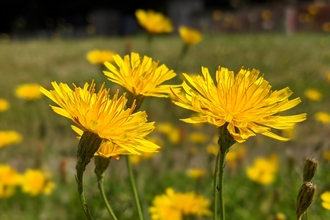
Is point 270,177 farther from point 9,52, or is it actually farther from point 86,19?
point 86,19

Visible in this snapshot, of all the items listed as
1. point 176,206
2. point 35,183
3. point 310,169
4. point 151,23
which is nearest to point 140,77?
point 310,169

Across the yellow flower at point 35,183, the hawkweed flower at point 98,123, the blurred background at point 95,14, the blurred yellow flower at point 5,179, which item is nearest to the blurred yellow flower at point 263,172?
the yellow flower at point 35,183

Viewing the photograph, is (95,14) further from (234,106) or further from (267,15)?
(234,106)

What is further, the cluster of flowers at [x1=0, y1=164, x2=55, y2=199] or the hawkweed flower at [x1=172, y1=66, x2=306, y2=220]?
the cluster of flowers at [x1=0, y1=164, x2=55, y2=199]

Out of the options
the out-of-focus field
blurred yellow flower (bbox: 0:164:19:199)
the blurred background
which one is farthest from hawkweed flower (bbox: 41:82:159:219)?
the blurred background

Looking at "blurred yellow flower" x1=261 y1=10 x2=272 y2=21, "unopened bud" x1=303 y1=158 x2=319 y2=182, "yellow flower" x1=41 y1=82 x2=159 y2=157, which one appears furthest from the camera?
"blurred yellow flower" x1=261 y1=10 x2=272 y2=21

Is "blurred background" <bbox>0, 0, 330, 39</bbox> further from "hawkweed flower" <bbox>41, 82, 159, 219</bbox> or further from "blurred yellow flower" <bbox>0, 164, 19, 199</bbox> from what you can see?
"hawkweed flower" <bbox>41, 82, 159, 219</bbox>

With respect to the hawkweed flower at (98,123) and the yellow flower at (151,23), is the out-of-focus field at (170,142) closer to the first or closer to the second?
the yellow flower at (151,23)

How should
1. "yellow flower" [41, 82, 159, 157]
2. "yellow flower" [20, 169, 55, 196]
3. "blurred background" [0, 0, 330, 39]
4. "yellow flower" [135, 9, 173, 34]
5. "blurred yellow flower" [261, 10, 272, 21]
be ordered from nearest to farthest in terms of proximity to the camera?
1. "yellow flower" [41, 82, 159, 157]
2. "yellow flower" [135, 9, 173, 34]
3. "yellow flower" [20, 169, 55, 196]
4. "blurred yellow flower" [261, 10, 272, 21]
5. "blurred background" [0, 0, 330, 39]
